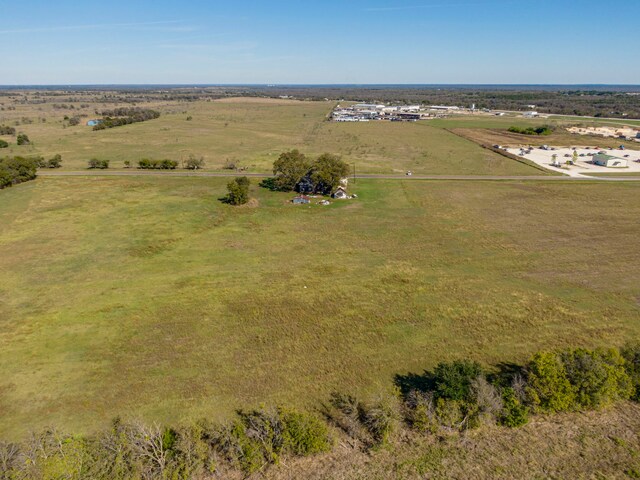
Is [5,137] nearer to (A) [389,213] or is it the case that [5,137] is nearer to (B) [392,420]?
(A) [389,213]

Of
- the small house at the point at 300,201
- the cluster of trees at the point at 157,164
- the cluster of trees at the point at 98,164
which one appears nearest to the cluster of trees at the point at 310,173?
the small house at the point at 300,201

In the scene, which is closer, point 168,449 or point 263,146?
point 168,449

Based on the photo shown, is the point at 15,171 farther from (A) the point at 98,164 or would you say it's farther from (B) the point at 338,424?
(B) the point at 338,424

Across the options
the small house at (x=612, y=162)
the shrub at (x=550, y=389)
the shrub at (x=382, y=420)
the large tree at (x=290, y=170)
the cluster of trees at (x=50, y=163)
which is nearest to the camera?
the shrub at (x=382, y=420)

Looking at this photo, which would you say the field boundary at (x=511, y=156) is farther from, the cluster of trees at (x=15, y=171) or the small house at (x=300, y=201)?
the cluster of trees at (x=15, y=171)

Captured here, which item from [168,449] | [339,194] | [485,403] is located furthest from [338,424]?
[339,194]

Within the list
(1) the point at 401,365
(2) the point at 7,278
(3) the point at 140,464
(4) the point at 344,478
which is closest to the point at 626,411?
(1) the point at 401,365
